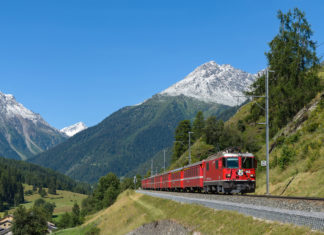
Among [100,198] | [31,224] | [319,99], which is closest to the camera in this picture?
[319,99]

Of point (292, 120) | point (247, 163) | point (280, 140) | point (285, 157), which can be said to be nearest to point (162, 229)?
point (247, 163)

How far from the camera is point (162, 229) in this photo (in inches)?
1187

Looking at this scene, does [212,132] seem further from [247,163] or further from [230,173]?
[230,173]

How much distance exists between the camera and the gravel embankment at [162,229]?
2577 cm

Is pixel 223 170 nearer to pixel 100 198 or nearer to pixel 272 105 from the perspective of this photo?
pixel 272 105

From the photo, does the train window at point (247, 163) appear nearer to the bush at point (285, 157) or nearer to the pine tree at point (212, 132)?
the bush at point (285, 157)

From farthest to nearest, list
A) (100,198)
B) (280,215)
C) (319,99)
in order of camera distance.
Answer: (100,198) < (319,99) < (280,215)

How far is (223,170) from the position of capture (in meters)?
35.2

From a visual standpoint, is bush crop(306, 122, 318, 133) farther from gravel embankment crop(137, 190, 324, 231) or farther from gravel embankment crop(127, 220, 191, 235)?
gravel embankment crop(137, 190, 324, 231)

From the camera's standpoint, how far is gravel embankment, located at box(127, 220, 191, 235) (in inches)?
1014

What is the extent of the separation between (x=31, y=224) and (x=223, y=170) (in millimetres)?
104018

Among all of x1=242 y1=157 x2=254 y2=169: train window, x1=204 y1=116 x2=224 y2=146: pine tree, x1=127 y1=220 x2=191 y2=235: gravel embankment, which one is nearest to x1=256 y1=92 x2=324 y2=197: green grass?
x1=242 y1=157 x2=254 y2=169: train window

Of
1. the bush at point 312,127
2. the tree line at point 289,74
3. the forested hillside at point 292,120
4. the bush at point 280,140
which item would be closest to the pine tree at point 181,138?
the forested hillside at point 292,120

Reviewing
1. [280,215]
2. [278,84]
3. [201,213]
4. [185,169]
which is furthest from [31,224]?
[280,215]
